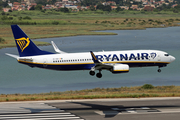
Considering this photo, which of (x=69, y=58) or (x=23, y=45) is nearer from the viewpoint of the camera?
(x=23, y=45)

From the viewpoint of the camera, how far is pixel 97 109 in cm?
4119

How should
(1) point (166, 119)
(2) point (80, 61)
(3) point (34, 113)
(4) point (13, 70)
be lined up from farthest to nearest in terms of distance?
(4) point (13, 70) < (2) point (80, 61) < (3) point (34, 113) < (1) point (166, 119)

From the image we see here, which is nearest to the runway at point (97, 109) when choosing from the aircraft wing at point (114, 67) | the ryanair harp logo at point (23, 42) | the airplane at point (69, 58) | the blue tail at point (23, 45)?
the aircraft wing at point (114, 67)

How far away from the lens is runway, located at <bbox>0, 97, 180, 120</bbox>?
37719 millimetres

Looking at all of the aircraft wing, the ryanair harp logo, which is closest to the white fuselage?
the aircraft wing

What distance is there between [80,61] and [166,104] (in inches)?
1048

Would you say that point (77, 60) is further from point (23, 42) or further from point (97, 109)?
point (97, 109)

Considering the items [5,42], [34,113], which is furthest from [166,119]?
[5,42]

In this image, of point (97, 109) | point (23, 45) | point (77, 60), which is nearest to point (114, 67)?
point (77, 60)

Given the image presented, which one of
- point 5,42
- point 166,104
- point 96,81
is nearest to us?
point 166,104

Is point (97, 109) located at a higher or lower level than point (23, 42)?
lower

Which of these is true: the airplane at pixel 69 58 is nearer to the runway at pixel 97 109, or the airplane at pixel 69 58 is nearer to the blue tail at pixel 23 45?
the blue tail at pixel 23 45

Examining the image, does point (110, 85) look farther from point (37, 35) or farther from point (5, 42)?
point (37, 35)

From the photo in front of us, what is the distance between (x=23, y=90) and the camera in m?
70.3
